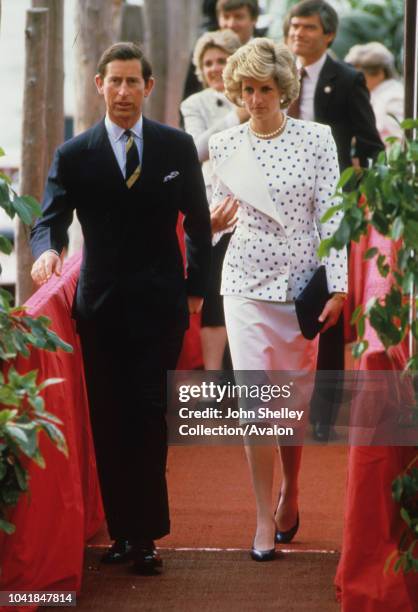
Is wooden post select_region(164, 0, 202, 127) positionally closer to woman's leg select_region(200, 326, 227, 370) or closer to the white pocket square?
woman's leg select_region(200, 326, 227, 370)

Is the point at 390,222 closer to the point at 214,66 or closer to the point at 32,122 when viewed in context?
the point at 32,122

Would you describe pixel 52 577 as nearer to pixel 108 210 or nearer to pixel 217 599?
pixel 217 599

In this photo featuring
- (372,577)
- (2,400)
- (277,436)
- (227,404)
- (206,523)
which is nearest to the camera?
(2,400)

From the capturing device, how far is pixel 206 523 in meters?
6.82

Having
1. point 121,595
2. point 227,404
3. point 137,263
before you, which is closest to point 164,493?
point 121,595

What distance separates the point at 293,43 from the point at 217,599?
11.5 ft

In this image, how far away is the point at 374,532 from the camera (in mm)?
5176

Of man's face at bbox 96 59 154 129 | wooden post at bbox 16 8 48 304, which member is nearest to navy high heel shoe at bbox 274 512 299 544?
man's face at bbox 96 59 154 129

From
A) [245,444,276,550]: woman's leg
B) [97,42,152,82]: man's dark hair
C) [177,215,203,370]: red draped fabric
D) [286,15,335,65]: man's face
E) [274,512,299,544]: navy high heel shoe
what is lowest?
[177,215,203,370]: red draped fabric

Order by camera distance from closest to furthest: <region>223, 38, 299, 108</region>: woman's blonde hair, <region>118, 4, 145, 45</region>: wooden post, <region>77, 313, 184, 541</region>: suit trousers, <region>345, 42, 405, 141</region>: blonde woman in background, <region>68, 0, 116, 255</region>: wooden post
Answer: <region>77, 313, 184, 541</region>: suit trousers < <region>223, 38, 299, 108</region>: woman's blonde hair < <region>68, 0, 116, 255</region>: wooden post < <region>345, 42, 405, 141</region>: blonde woman in background < <region>118, 4, 145, 45</region>: wooden post

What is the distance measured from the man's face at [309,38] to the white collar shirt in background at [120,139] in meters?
2.50

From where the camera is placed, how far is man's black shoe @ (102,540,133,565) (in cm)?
616

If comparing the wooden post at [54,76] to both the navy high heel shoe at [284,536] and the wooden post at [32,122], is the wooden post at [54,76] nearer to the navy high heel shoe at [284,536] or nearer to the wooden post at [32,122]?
the wooden post at [32,122]

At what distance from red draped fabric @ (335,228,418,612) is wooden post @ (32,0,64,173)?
158 inches
